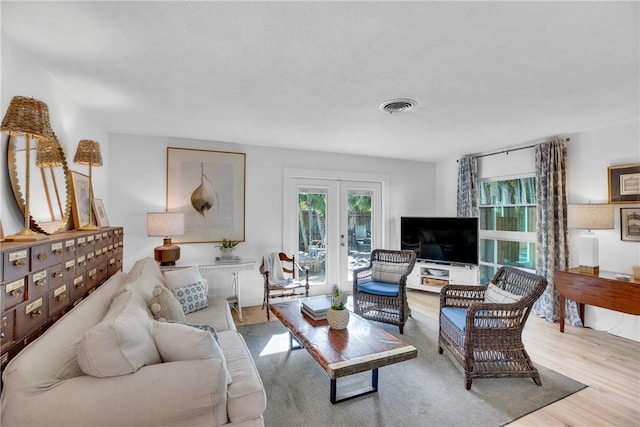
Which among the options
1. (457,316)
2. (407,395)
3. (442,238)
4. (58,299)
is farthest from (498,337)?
(58,299)

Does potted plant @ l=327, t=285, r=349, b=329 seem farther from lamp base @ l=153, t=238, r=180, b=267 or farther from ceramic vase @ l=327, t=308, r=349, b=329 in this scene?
lamp base @ l=153, t=238, r=180, b=267

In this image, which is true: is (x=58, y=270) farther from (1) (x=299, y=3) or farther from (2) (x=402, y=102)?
(2) (x=402, y=102)

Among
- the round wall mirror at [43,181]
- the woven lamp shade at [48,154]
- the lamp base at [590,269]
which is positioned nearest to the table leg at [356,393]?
the round wall mirror at [43,181]

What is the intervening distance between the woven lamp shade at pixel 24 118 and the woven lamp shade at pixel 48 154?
0.49 meters

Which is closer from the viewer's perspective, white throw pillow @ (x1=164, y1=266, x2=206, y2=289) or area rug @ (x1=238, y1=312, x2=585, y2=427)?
area rug @ (x1=238, y1=312, x2=585, y2=427)

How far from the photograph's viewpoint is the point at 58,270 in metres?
1.70

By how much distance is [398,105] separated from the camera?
105 inches

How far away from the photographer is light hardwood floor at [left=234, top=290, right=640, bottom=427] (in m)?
2.01

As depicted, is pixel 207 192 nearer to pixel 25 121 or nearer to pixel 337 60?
pixel 25 121

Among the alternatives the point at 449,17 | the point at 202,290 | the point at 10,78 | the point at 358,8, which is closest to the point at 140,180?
the point at 202,290

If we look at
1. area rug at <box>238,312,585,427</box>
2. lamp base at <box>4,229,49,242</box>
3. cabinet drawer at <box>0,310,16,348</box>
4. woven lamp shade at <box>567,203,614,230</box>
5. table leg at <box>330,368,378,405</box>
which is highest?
woven lamp shade at <box>567,203,614,230</box>

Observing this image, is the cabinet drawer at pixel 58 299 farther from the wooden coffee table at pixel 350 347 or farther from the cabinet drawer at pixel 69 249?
the wooden coffee table at pixel 350 347

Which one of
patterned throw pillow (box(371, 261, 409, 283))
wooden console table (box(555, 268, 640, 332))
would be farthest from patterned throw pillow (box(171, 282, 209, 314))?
wooden console table (box(555, 268, 640, 332))

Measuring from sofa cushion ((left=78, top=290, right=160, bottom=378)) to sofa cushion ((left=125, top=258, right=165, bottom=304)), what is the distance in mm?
748
